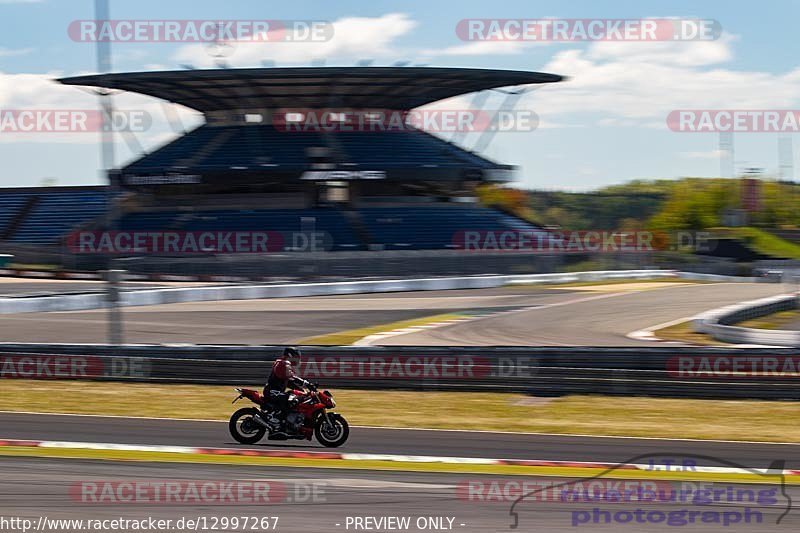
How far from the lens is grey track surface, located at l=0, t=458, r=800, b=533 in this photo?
7371 millimetres

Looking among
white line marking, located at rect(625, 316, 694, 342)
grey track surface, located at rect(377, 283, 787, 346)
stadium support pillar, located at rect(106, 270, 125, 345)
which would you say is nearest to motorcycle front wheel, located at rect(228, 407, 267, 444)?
stadium support pillar, located at rect(106, 270, 125, 345)

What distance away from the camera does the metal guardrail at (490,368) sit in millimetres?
14234

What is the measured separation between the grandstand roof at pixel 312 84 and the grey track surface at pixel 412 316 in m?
23.9

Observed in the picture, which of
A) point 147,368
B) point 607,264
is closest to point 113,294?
point 147,368

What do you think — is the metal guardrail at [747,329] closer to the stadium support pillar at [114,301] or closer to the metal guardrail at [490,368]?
the metal guardrail at [490,368]

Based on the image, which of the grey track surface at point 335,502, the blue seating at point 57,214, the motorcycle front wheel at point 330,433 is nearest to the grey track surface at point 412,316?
the motorcycle front wheel at point 330,433

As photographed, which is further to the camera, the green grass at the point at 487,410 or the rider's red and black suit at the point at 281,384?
the green grass at the point at 487,410

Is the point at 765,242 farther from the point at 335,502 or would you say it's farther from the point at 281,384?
the point at 335,502

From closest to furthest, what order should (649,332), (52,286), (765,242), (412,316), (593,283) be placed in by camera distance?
(649,332) → (412,316) → (52,286) → (593,283) → (765,242)

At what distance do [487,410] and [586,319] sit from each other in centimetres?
1264

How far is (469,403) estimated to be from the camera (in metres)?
14.2

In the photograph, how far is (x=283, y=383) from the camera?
1006cm

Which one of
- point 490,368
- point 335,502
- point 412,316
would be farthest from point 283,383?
point 412,316

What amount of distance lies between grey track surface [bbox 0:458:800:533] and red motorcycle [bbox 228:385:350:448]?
0.94 meters
